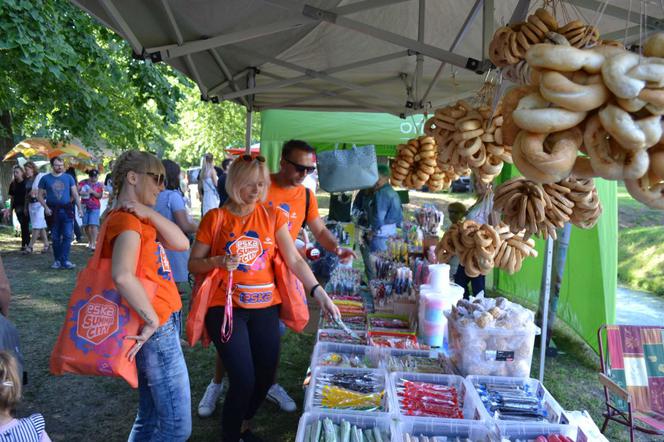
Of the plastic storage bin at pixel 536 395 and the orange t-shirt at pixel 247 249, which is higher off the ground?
the orange t-shirt at pixel 247 249

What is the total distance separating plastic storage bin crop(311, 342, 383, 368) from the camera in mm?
2625

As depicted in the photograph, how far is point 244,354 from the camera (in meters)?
2.70

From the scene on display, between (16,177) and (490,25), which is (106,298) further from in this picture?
(16,177)

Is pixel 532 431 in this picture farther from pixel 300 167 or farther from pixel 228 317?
pixel 300 167

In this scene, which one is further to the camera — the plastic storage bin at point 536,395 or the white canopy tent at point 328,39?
the white canopy tent at point 328,39

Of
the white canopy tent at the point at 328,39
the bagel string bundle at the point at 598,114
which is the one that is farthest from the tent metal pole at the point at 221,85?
the bagel string bundle at the point at 598,114

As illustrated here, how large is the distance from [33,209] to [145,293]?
9.37m

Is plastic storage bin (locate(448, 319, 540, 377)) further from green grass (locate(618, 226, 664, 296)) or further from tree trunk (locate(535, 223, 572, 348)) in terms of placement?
green grass (locate(618, 226, 664, 296))

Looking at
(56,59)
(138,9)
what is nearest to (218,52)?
(138,9)

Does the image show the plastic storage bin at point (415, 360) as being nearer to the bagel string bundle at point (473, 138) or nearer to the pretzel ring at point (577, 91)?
the bagel string bundle at point (473, 138)

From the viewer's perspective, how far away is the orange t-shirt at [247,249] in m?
2.70

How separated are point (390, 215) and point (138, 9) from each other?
422cm

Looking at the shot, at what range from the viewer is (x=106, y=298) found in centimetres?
207

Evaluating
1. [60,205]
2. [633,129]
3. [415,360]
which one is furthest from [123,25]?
[60,205]
